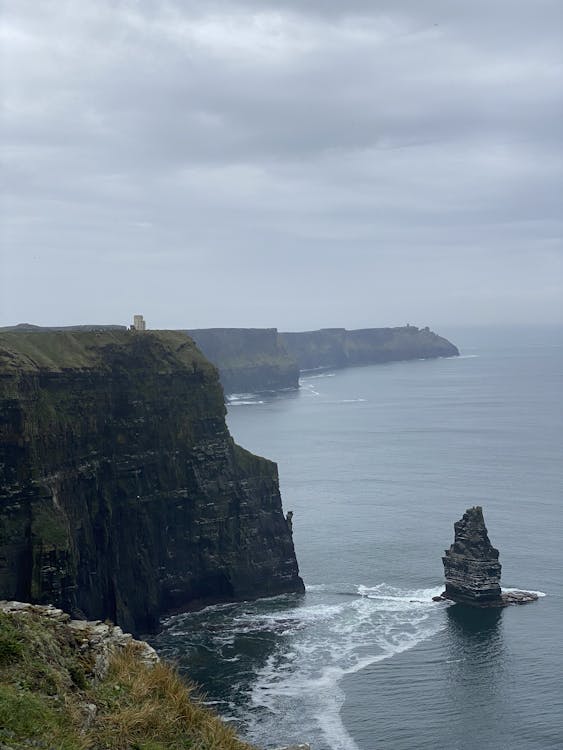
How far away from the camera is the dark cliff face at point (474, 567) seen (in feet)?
294

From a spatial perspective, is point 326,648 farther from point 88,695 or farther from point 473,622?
point 88,695

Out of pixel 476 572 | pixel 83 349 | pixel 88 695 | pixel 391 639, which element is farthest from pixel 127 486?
pixel 88 695

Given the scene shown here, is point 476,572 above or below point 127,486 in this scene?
below

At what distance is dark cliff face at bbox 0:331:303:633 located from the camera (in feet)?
242

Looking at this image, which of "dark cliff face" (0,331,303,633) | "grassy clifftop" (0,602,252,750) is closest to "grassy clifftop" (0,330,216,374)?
"dark cliff face" (0,331,303,633)

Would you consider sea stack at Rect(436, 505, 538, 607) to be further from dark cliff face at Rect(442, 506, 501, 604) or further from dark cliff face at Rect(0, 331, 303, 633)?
dark cliff face at Rect(0, 331, 303, 633)

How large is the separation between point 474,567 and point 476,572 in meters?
0.59

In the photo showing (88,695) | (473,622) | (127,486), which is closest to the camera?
(88,695)

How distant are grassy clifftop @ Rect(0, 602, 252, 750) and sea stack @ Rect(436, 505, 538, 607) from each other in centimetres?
6666

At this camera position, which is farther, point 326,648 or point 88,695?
point 326,648

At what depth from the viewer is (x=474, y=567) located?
297ft

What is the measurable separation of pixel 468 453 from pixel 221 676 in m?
114

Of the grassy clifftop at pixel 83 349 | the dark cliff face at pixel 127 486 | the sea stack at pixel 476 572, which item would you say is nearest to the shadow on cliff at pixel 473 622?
the sea stack at pixel 476 572

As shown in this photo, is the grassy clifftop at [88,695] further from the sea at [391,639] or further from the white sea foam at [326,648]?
the white sea foam at [326,648]
